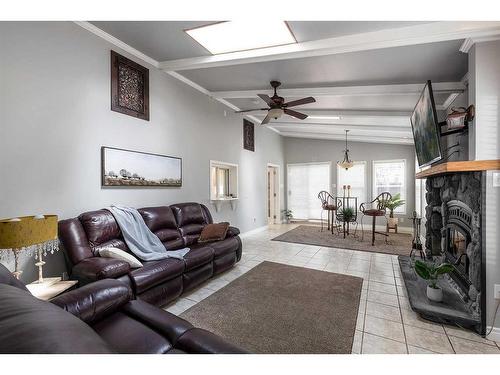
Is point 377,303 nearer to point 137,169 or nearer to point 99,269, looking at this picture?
point 99,269

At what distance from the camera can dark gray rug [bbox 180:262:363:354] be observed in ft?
6.48

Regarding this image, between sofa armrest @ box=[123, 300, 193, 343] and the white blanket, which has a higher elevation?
the white blanket

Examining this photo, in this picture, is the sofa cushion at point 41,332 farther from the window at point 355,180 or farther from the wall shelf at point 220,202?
the window at point 355,180

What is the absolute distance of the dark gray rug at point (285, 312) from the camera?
1.97m

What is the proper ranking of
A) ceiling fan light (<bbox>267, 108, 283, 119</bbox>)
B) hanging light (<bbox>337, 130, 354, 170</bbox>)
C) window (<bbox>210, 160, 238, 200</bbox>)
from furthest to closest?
hanging light (<bbox>337, 130, 354, 170</bbox>), window (<bbox>210, 160, 238, 200</bbox>), ceiling fan light (<bbox>267, 108, 283, 119</bbox>)

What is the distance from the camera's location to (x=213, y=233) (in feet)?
12.1

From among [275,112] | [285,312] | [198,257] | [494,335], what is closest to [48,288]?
[198,257]

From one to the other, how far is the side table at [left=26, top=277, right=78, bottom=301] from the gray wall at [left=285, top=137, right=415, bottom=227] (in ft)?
23.9

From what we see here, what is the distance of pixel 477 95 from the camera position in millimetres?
2201

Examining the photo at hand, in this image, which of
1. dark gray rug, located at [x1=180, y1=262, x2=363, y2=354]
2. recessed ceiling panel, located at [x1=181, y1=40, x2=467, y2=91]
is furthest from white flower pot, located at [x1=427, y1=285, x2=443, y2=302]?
Answer: recessed ceiling panel, located at [x1=181, y1=40, x2=467, y2=91]

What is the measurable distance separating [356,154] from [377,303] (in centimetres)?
570

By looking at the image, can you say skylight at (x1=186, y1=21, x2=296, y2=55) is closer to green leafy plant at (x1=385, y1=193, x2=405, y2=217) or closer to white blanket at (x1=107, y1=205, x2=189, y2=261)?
white blanket at (x1=107, y1=205, x2=189, y2=261)
